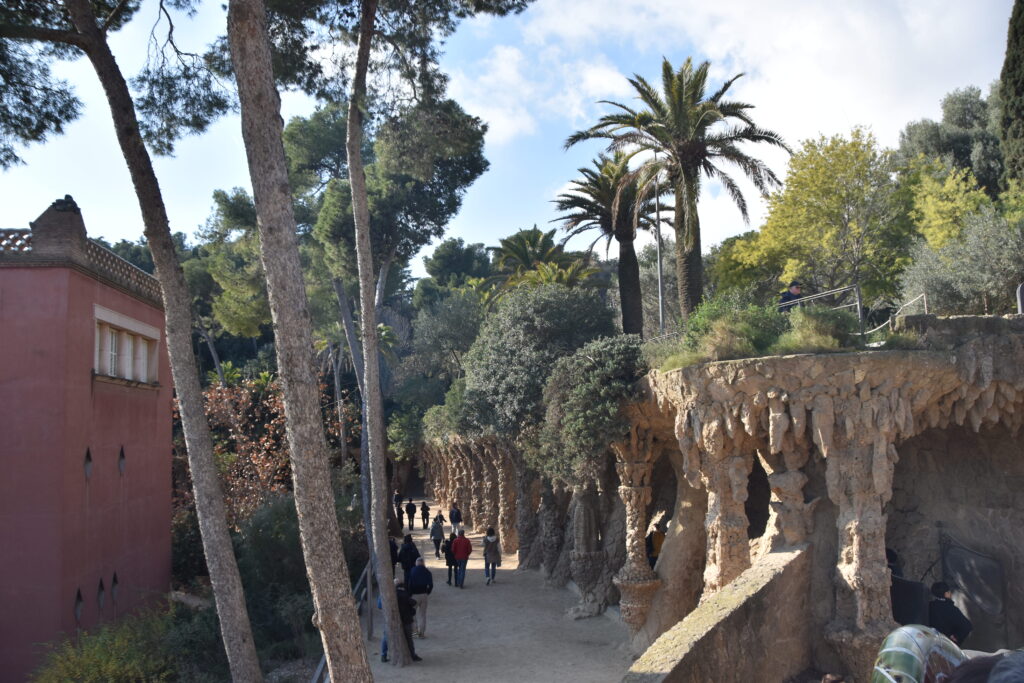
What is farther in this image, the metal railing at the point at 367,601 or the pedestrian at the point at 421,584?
the metal railing at the point at 367,601

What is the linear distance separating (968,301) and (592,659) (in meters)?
12.1

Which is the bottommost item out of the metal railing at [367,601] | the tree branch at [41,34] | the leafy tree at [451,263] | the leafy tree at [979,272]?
the metal railing at [367,601]

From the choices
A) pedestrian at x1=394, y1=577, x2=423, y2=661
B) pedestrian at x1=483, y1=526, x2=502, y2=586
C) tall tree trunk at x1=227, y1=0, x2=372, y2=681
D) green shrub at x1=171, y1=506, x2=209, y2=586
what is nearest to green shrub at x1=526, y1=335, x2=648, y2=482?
pedestrian at x1=394, y1=577, x2=423, y2=661

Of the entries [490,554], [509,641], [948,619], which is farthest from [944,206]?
[509,641]

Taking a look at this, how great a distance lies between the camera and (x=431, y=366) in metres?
42.8

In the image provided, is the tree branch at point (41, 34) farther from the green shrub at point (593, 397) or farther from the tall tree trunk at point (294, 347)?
the green shrub at point (593, 397)

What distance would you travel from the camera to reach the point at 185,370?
34.7ft

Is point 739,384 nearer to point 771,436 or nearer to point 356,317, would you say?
point 771,436

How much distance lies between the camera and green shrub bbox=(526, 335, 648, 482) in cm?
1493

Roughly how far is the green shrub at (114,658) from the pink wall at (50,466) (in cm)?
91

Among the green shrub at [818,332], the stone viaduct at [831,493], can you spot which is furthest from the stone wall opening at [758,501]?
the green shrub at [818,332]

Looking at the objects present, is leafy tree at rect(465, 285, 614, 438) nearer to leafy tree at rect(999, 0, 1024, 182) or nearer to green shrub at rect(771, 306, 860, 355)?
green shrub at rect(771, 306, 860, 355)

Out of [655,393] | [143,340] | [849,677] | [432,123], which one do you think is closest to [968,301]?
[655,393]

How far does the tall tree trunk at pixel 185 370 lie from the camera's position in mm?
10469
